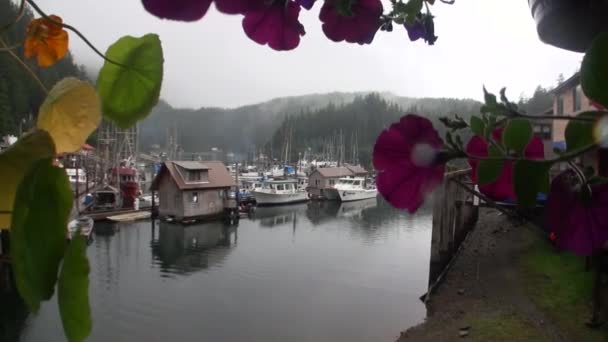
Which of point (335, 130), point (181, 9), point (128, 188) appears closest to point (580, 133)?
point (181, 9)

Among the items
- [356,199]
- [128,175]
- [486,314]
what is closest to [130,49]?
[486,314]

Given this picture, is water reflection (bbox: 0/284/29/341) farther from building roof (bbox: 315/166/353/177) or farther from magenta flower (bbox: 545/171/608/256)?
building roof (bbox: 315/166/353/177)

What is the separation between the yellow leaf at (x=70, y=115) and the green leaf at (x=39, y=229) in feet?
0.09

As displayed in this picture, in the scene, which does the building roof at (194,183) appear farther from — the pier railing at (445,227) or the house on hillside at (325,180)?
the pier railing at (445,227)

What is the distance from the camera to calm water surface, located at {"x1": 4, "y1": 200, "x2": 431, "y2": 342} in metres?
4.22

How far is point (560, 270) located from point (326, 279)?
2.92 m

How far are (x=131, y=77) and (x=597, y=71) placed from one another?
14 centimetres

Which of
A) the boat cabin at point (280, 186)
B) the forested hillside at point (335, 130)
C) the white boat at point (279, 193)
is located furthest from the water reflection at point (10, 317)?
the boat cabin at point (280, 186)

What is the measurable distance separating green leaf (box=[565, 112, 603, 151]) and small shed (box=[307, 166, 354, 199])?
1316cm

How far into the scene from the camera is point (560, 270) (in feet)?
12.9

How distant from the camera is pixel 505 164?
134 mm

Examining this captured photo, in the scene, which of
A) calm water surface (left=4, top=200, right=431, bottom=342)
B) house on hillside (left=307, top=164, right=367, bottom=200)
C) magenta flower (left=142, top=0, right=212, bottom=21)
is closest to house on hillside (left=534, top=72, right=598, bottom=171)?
magenta flower (left=142, top=0, right=212, bottom=21)

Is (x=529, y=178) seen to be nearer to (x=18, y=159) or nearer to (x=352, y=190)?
(x=18, y=159)

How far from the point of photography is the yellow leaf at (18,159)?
9 cm
